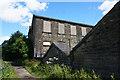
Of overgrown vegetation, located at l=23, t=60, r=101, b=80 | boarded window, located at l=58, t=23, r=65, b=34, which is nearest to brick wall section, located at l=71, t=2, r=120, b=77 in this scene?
overgrown vegetation, located at l=23, t=60, r=101, b=80

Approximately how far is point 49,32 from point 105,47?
11.3 meters

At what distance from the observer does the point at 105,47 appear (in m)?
4.66

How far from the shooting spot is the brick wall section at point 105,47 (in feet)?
14.0

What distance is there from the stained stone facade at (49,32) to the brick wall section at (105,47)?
7860mm

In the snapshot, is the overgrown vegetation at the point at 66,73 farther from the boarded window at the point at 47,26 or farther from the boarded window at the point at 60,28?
the boarded window at the point at 60,28

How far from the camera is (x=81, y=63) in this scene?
5848mm

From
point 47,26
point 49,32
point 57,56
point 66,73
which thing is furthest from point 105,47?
point 47,26

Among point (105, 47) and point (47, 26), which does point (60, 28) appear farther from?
point (105, 47)

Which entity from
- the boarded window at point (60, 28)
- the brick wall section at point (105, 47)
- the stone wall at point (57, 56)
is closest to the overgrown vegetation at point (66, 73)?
the stone wall at point (57, 56)

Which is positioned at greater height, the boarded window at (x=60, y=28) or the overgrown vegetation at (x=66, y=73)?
the boarded window at (x=60, y=28)

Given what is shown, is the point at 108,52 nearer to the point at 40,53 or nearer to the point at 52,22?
the point at 40,53

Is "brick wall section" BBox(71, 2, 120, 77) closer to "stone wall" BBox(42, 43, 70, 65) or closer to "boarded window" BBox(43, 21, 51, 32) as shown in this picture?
"stone wall" BBox(42, 43, 70, 65)

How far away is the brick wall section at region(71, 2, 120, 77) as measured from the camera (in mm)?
4259

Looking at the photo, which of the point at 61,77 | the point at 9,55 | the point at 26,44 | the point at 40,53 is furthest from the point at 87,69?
the point at 9,55
